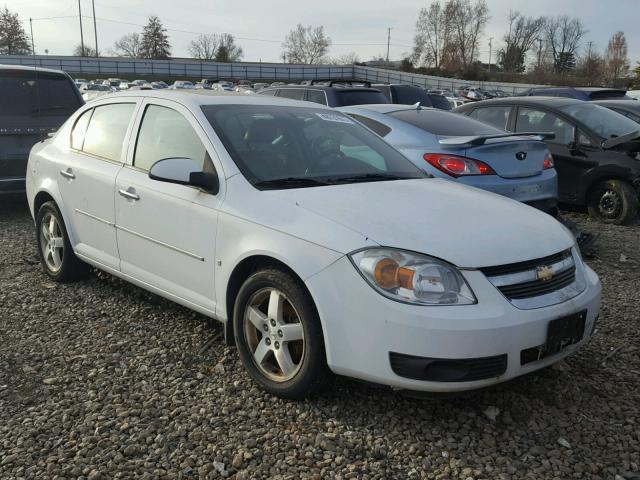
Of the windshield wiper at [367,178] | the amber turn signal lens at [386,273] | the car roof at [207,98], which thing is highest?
the car roof at [207,98]

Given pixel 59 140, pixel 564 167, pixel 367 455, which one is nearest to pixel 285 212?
pixel 367 455

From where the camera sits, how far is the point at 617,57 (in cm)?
9338

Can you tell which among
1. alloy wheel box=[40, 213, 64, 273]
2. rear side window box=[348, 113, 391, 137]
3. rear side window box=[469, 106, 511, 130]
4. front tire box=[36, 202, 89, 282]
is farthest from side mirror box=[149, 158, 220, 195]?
rear side window box=[469, 106, 511, 130]

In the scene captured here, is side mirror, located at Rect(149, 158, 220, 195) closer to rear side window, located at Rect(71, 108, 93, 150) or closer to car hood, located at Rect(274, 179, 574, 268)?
car hood, located at Rect(274, 179, 574, 268)

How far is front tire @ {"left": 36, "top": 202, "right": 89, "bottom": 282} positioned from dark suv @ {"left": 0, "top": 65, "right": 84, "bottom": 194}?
2.52m

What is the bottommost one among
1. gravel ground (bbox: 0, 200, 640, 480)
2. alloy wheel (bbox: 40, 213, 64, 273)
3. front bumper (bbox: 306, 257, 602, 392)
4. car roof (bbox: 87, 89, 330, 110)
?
gravel ground (bbox: 0, 200, 640, 480)

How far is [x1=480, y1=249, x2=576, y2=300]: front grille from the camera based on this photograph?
9.36 feet

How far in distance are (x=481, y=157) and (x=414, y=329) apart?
337 centimetres

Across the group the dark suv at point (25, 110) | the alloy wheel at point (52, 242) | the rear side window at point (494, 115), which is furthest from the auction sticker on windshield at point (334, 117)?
the dark suv at point (25, 110)

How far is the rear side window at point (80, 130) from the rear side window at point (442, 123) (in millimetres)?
3145

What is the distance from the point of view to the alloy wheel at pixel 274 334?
3.12 metres

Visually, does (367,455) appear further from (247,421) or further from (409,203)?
(409,203)

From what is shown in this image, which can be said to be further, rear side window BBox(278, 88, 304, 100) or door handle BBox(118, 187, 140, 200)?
rear side window BBox(278, 88, 304, 100)

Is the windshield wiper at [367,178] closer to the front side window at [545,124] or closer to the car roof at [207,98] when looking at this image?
the car roof at [207,98]
